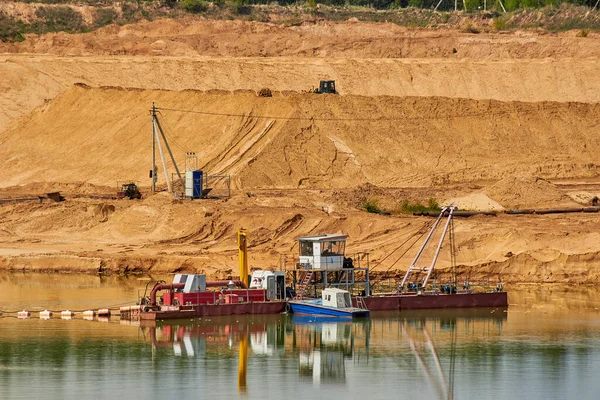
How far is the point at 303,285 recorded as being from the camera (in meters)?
67.3

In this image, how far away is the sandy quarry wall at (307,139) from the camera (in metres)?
112

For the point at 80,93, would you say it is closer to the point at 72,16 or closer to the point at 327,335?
the point at 72,16

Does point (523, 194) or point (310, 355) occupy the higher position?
point (523, 194)

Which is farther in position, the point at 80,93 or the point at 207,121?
the point at 80,93

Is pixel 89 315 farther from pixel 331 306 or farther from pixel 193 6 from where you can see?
pixel 193 6

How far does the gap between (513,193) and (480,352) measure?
41.2m

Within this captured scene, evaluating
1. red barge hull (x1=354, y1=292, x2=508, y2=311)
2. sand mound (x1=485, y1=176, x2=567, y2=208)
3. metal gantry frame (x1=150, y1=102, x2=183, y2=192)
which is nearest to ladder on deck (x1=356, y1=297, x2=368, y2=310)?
red barge hull (x1=354, y1=292, x2=508, y2=311)

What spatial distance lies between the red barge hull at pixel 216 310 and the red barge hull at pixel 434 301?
4494 millimetres

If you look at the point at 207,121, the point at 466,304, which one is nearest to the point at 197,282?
the point at 466,304

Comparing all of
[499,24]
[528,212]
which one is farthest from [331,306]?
[499,24]

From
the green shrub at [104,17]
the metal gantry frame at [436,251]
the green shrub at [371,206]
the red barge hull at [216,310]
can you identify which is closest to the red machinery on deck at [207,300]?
the red barge hull at [216,310]

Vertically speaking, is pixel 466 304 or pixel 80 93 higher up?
pixel 80 93

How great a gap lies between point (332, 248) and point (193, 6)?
98966 millimetres

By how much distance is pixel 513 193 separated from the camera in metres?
97.6
